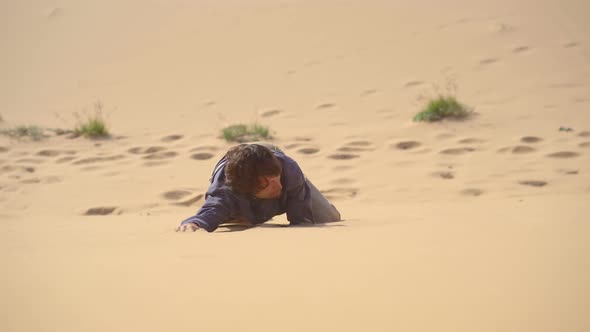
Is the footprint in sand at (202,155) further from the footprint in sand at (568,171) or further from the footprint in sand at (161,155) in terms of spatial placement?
the footprint in sand at (568,171)

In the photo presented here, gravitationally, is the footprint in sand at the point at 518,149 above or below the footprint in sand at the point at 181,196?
below

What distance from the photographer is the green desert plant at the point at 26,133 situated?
7691mm

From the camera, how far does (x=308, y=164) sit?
618 centimetres

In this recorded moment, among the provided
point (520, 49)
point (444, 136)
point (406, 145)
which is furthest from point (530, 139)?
point (520, 49)

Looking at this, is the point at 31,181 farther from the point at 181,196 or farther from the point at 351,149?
the point at 351,149

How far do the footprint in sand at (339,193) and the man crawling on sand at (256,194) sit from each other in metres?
1.47

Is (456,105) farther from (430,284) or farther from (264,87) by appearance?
(430,284)

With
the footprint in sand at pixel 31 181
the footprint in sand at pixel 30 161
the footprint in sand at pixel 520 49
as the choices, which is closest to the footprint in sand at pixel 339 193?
the footprint in sand at pixel 31 181

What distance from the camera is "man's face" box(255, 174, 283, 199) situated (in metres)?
3.30

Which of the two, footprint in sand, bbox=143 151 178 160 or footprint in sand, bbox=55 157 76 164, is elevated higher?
footprint in sand, bbox=55 157 76 164

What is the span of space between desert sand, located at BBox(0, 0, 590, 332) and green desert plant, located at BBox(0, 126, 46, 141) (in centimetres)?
12

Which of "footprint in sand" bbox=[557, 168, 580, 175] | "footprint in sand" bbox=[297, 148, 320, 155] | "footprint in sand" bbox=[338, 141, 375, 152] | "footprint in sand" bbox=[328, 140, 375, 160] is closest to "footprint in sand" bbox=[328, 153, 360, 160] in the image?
"footprint in sand" bbox=[328, 140, 375, 160]

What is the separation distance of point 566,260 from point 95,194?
430 cm

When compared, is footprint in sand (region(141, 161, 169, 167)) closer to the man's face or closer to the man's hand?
the man's face
